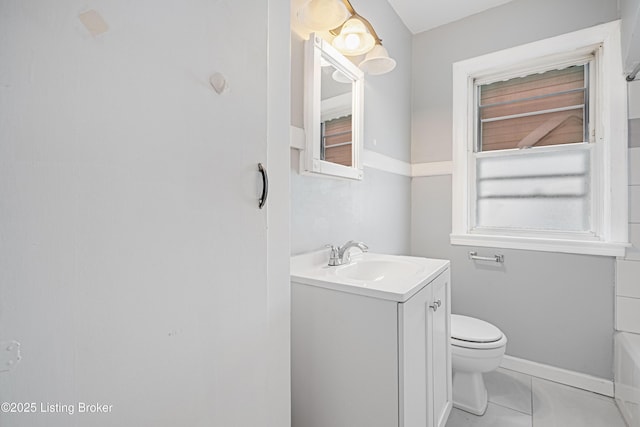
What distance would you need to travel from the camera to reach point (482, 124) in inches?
88.4

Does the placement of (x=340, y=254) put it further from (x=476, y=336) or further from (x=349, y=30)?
(x=349, y=30)

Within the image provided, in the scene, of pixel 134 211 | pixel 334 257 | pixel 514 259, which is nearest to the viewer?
pixel 134 211

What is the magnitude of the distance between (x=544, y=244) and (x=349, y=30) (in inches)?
71.3

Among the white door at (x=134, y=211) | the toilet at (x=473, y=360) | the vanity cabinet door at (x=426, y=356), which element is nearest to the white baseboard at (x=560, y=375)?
the toilet at (x=473, y=360)

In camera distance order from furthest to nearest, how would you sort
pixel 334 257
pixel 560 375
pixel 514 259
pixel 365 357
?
pixel 514 259 < pixel 560 375 < pixel 334 257 < pixel 365 357

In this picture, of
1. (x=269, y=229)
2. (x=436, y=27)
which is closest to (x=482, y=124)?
(x=436, y=27)

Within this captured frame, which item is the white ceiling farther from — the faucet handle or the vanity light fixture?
the faucet handle

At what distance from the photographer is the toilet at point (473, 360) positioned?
1.52 meters

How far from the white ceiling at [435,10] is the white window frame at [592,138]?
34cm

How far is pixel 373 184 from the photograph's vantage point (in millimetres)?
1902

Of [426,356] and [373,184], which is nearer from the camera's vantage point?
[426,356]

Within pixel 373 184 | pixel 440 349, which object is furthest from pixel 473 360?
pixel 373 184

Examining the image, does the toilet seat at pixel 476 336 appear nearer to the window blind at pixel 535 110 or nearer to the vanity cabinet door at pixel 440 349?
the vanity cabinet door at pixel 440 349

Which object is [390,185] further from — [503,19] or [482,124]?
[503,19]
